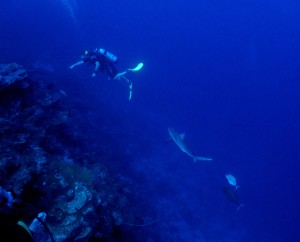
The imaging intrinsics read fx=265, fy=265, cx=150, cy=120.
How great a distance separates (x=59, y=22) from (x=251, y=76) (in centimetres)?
6198

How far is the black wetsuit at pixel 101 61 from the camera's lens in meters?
10.4

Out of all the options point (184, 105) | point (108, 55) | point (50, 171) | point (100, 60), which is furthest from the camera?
point (184, 105)

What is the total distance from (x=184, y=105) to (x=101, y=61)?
33.6 m

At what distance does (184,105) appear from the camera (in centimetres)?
4353

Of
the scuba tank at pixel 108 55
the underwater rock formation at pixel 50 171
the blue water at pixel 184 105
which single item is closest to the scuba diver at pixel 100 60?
the scuba tank at pixel 108 55

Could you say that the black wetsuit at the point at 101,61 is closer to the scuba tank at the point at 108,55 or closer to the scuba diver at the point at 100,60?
the scuba diver at the point at 100,60

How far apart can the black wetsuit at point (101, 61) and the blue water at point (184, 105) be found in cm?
427

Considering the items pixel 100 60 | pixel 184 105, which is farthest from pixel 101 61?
pixel 184 105

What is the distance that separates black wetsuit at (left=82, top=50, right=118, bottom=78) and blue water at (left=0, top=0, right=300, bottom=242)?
4273mm

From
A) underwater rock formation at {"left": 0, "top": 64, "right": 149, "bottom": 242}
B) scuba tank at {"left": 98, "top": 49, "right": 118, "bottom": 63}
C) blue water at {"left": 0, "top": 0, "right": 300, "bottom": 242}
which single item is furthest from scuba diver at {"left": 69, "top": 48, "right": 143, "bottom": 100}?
blue water at {"left": 0, "top": 0, "right": 300, "bottom": 242}

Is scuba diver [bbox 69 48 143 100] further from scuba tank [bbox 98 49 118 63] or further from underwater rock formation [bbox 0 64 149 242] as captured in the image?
underwater rock formation [bbox 0 64 149 242]

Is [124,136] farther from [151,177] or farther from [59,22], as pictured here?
[59,22]

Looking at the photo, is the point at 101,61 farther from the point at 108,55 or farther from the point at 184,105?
the point at 184,105

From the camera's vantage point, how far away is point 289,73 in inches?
3499
